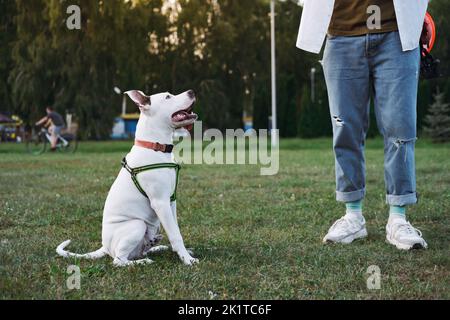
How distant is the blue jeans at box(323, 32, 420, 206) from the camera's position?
3.90 meters

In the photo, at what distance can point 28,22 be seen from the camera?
22859 millimetres

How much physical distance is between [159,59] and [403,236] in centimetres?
2739

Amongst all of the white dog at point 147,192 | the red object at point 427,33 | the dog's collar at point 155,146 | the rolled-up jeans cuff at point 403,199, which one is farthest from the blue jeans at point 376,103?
the dog's collar at point 155,146

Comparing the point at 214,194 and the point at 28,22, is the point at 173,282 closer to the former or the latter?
the point at 214,194

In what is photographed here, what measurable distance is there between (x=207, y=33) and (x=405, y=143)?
2774 centimetres

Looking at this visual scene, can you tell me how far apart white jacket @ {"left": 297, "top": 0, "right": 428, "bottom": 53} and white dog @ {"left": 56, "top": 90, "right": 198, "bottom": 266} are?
102 cm

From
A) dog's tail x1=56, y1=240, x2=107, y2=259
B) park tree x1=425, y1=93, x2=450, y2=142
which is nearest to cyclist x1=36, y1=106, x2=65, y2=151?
park tree x1=425, y1=93, x2=450, y2=142

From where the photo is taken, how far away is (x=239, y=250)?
387 centimetres

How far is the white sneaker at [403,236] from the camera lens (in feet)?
12.4

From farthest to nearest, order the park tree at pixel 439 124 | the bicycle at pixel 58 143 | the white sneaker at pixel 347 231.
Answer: the park tree at pixel 439 124
the bicycle at pixel 58 143
the white sneaker at pixel 347 231

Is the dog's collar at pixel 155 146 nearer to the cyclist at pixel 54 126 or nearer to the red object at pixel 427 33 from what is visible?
the red object at pixel 427 33

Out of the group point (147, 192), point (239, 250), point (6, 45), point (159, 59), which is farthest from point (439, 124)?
point (147, 192)

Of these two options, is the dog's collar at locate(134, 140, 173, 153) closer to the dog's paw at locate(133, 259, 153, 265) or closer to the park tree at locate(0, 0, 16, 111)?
the dog's paw at locate(133, 259, 153, 265)
